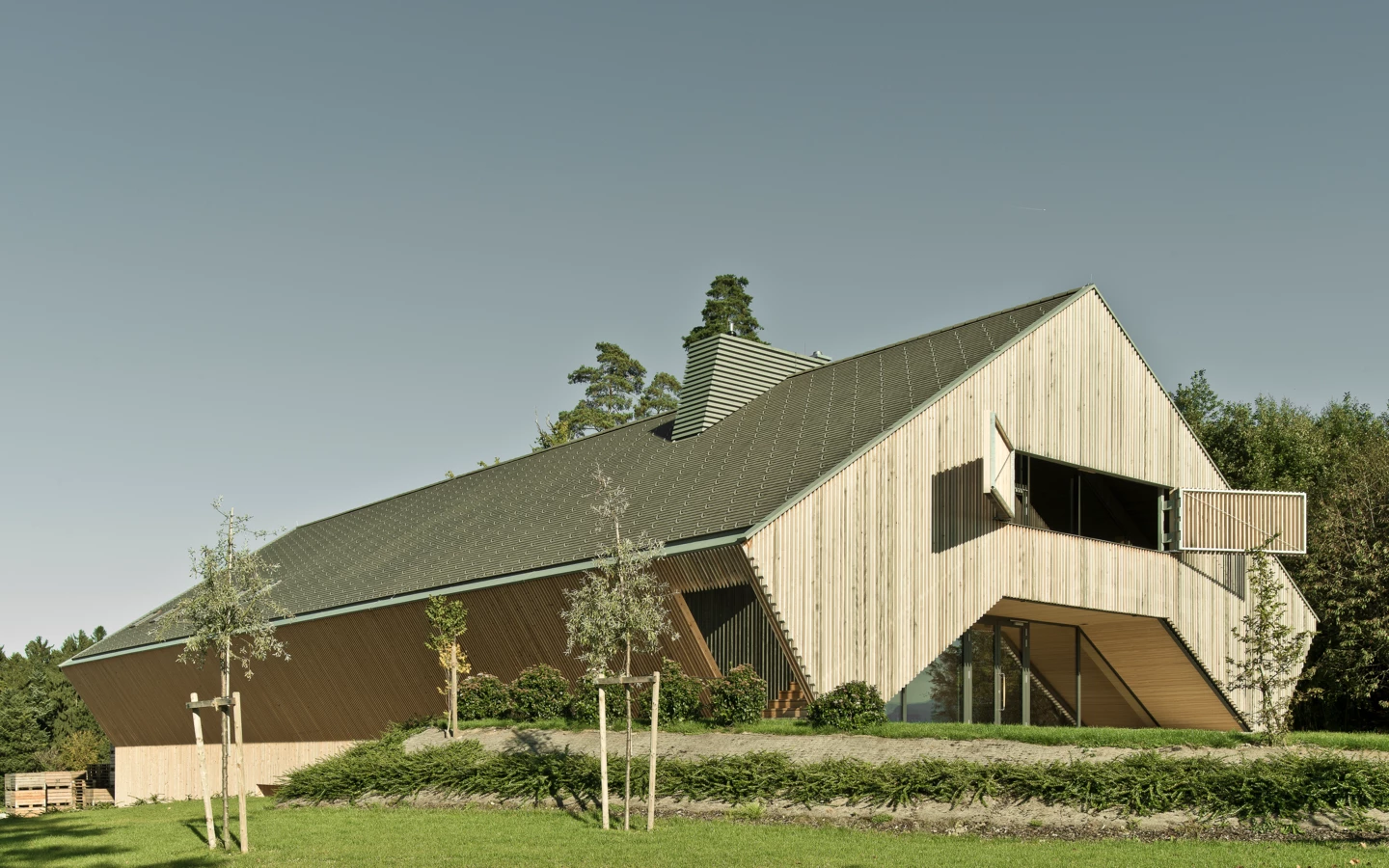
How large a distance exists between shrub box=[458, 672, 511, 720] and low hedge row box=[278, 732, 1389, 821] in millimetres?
3430

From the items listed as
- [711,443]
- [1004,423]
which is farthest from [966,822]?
[711,443]

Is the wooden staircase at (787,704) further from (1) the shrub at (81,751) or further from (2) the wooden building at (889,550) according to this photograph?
(1) the shrub at (81,751)

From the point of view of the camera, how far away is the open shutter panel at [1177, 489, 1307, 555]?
27.7 metres

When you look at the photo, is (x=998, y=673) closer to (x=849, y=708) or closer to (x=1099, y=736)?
(x=849, y=708)

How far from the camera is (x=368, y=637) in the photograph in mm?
29328

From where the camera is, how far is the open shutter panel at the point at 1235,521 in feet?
90.8

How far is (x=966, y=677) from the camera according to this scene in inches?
1017

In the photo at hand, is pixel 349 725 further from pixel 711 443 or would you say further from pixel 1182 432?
pixel 1182 432

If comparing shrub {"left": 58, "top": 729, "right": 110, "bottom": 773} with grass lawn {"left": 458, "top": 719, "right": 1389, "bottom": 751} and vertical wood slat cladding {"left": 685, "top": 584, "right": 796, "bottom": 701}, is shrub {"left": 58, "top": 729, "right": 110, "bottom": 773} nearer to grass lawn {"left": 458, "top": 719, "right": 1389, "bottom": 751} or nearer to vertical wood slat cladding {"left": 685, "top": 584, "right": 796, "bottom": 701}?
vertical wood slat cladding {"left": 685, "top": 584, "right": 796, "bottom": 701}

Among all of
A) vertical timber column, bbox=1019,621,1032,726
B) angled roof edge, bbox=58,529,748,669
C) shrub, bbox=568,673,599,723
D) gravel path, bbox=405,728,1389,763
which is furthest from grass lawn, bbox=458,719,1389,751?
vertical timber column, bbox=1019,621,1032,726

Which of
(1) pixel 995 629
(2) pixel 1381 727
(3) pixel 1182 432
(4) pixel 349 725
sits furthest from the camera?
(2) pixel 1381 727

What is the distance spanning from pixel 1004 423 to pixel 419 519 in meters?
17.9

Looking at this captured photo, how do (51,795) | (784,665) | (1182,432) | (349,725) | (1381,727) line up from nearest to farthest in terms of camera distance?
(784,665) < (1182,432) < (349,725) < (1381,727) < (51,795)

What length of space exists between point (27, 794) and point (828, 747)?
28680 mm
